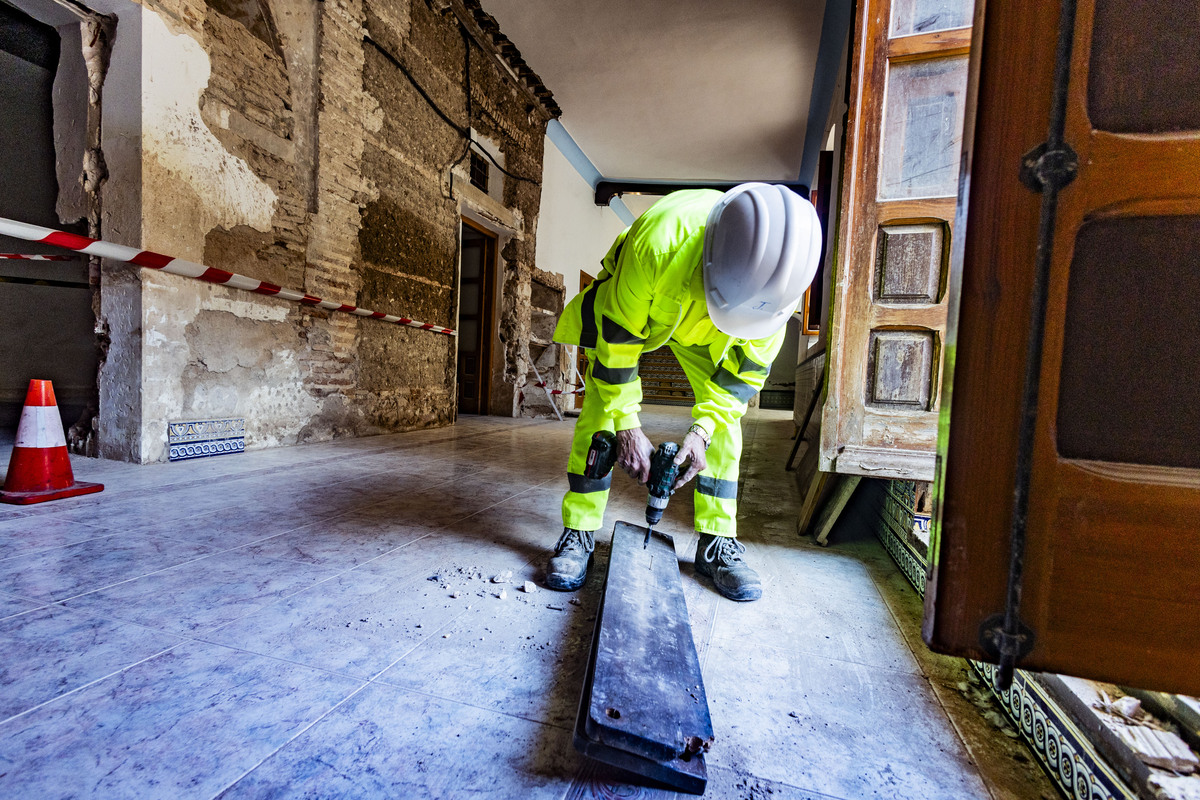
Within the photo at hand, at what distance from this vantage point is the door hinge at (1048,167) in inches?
25.3

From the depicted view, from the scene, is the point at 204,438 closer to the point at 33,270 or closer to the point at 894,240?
the point at 33,270

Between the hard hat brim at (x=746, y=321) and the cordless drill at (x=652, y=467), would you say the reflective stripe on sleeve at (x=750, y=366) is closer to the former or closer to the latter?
the hard hat brim at (x=746, y=321)

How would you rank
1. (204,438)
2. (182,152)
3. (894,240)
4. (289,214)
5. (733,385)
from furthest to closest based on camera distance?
(289,214)
(204,438)
(182,152)
(894,240)
(733,385)

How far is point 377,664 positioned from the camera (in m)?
1.28

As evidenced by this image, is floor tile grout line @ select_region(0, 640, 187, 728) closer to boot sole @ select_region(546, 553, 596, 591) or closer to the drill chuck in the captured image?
boot sole @ select_region(546, 553, 596, 591)

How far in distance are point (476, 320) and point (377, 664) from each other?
22.9ft

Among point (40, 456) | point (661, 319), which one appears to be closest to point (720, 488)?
point (661, 319)

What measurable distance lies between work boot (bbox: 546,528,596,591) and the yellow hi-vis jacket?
506 mm

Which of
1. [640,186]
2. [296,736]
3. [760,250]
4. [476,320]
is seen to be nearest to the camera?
[296,736]

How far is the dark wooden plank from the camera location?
96 cm

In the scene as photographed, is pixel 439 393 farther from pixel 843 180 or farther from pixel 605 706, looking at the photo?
pixel 605 706

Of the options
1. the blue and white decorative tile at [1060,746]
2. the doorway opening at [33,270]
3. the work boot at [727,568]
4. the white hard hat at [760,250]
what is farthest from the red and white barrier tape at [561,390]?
the blue and white decorative tile at [1060,746]

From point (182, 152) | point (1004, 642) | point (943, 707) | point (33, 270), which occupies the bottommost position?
point (943, 707)

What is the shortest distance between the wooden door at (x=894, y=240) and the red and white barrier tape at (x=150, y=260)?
373cm
